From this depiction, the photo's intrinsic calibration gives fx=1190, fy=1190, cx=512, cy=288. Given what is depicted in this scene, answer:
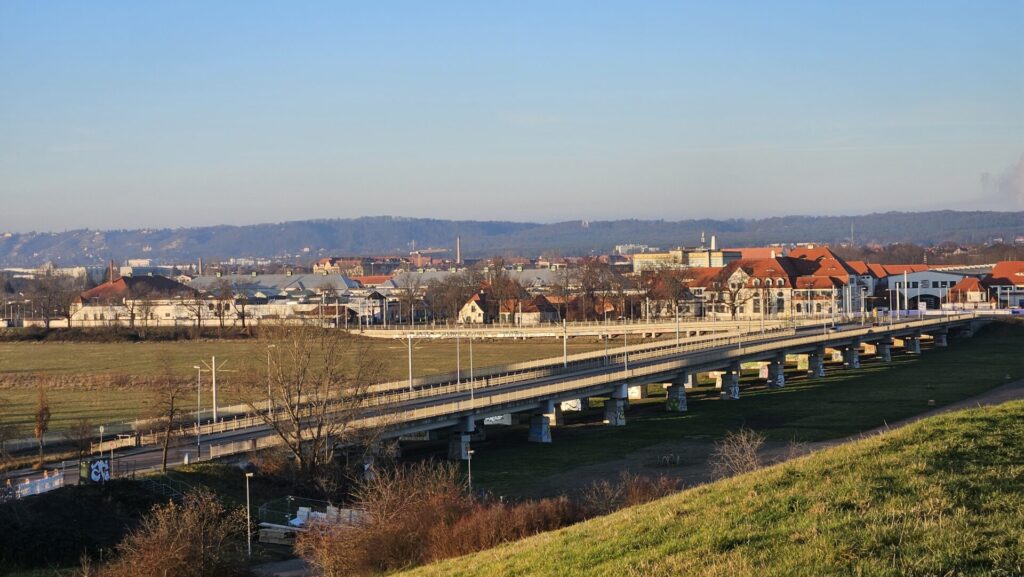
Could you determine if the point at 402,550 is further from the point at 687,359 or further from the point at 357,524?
the point at 687,359

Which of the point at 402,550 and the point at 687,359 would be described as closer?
the point at 402,550

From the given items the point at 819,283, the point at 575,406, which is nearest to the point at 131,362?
the point at 575,406

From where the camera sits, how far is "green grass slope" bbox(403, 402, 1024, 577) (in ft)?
53.0

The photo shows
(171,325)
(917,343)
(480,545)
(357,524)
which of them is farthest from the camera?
(171,325)

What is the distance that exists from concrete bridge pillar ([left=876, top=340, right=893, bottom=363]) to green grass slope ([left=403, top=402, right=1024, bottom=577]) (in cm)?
8366

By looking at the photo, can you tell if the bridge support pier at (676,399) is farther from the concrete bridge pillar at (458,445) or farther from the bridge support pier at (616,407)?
the concrete bridge pillar at (458,445)

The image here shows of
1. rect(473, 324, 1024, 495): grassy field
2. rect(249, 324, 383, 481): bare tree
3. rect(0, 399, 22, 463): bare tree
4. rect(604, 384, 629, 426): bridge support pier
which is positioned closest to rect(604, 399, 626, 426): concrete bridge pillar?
rect(604, 384, 629, 426): bridge support pier

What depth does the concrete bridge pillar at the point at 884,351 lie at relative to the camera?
107 m

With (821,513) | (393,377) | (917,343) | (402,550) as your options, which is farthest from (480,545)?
(917,343)

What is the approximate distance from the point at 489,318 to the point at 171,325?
41473 mm

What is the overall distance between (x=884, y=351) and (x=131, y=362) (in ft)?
229

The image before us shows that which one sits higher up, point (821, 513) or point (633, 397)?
point (821, 513)

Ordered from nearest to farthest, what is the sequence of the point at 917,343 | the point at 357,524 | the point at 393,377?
the point at 357,524 → the point at 393,377 → the point at 917,343

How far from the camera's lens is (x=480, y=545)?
1126 inches
